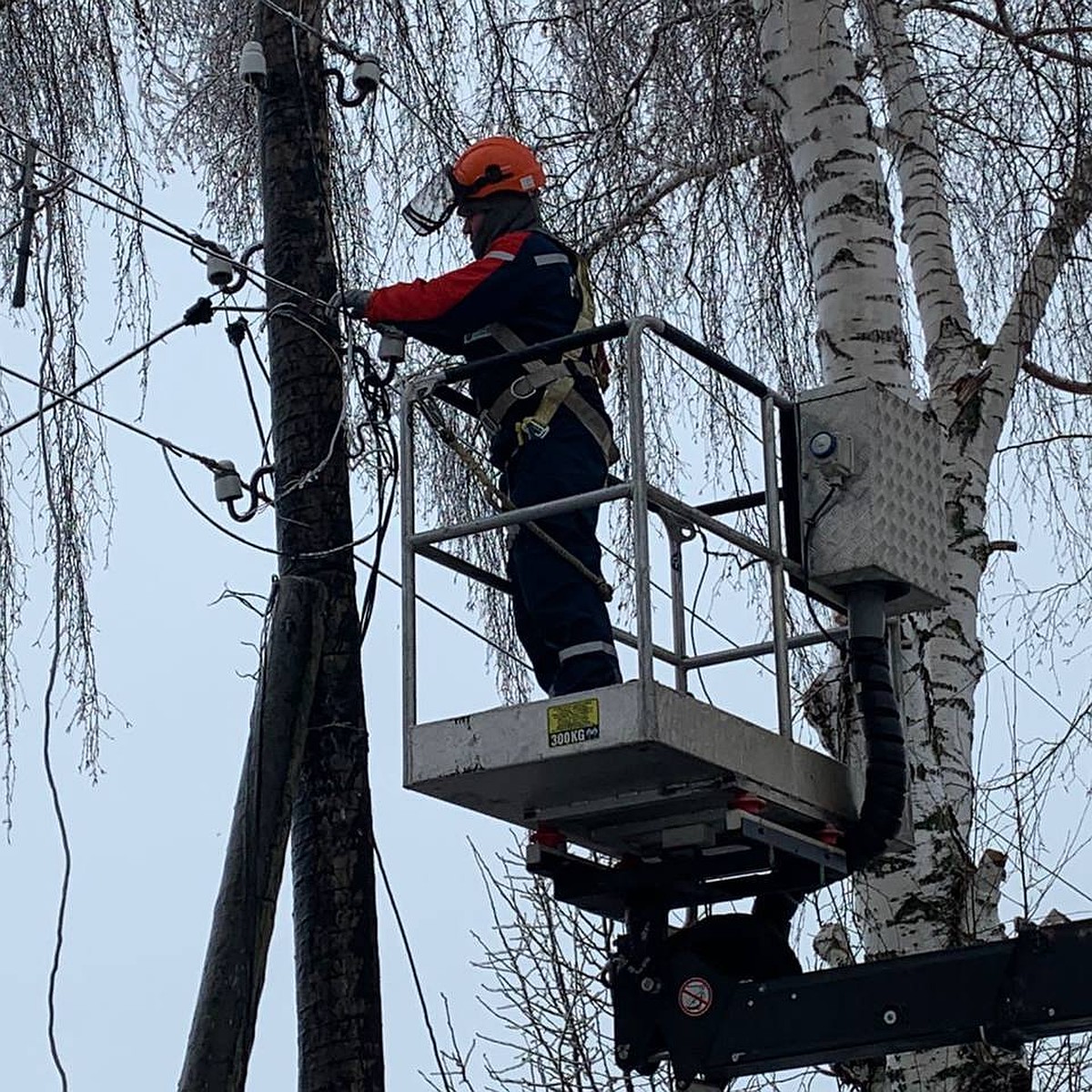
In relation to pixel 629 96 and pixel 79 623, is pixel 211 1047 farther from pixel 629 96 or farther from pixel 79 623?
pixel 629 96

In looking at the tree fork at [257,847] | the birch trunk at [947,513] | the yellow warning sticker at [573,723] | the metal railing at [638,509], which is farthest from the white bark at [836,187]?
the yellow warning sticker at [573,723]

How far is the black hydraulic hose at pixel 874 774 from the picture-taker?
6125 mm

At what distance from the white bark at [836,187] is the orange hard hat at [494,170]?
3.95 ft

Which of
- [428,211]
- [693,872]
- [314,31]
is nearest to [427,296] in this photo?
[428,211]

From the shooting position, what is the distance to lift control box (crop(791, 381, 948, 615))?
6164mm

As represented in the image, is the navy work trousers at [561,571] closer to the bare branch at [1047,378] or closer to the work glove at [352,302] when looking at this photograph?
the work glove at [352,302]

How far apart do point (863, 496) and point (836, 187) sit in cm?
171

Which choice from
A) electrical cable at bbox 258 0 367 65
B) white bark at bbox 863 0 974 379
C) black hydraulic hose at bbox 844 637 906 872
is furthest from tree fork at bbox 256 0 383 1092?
white bark at bbox 863 0 974 379

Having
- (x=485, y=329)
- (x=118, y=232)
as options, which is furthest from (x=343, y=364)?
(x=118, y=232)

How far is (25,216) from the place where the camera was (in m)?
6.79

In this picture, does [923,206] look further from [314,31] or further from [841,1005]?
[841,1005]

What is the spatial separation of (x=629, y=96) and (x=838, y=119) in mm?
1011

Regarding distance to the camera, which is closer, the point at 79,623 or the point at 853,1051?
the point at 853,1051

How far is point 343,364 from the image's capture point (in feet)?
22.5
